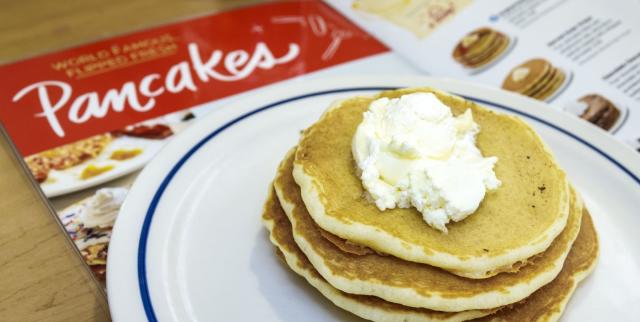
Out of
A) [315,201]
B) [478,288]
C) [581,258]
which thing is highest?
[315,201]

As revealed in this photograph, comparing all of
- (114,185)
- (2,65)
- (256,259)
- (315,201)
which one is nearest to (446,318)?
(315,201)

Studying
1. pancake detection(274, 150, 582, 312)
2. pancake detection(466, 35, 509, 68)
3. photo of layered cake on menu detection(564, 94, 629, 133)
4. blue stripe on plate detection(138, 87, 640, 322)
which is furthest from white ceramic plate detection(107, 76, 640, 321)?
pancake detection(466, 35, 509, 68)

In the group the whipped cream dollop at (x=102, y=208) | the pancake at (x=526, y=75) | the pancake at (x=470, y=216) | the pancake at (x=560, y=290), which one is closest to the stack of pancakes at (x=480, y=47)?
the pancake at (x=526, y=75)

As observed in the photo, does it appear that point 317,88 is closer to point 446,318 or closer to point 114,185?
point 114,185

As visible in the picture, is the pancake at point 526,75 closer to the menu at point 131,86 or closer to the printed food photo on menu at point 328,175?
the printed food photo on menu at point 328,175

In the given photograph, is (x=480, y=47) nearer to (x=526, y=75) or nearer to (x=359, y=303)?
(x=526, y=75)

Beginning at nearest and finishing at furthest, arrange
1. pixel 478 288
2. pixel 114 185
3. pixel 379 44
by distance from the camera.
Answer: pixel 478 288
pixel 114 185
pixel 379 44
